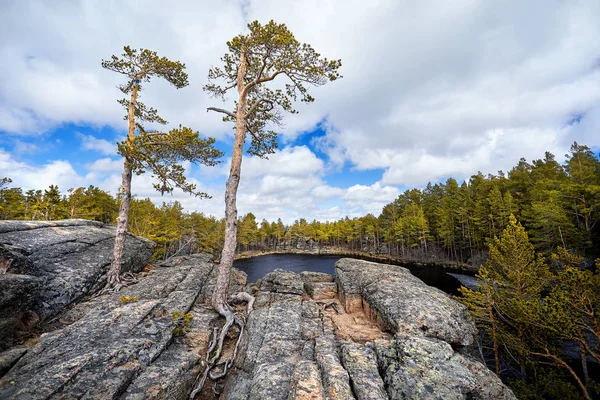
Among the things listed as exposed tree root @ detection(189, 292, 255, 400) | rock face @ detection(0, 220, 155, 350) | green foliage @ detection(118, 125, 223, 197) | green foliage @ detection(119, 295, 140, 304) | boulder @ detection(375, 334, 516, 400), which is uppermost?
green foliage @ detection(118, 125, 223, 197)

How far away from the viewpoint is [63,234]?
11.8 m

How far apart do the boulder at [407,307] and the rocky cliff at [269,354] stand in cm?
4

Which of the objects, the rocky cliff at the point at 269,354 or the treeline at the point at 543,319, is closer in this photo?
the rocky cliff at the point at 269,354

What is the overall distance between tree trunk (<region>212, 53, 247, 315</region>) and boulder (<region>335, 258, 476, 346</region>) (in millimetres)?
6299

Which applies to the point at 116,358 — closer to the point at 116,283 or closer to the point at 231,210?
the point at 231,210

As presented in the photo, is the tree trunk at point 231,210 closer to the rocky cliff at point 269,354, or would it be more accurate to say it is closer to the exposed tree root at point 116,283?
the rocky cliff at point 269,354

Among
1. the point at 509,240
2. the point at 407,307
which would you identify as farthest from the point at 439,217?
the point at 407,307

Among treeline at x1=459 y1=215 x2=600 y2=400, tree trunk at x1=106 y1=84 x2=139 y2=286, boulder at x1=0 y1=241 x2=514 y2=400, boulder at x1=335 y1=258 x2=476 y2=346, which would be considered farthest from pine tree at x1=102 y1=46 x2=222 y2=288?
treeline at x1=459 y1=215 x2=600 y2=400

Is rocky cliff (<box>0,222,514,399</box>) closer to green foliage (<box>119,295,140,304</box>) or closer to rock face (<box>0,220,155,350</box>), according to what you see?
green foliage (<box>119,295,140,304</box>)

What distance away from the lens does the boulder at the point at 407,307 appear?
7.95 meters

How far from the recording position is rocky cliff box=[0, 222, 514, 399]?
4781 mm

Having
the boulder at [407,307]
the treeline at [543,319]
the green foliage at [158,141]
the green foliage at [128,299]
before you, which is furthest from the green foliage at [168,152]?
the treeline at [543,319]

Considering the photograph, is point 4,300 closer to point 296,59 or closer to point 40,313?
point 40,313

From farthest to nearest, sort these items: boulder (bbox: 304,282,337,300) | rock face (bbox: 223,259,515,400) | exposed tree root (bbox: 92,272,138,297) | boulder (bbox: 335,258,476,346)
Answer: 1. boulder (bbox: 304,282,337,300)
2. exposed tree root (bbox: 92,272,138,297)
3. boulder (bbox: 335,258,476,346)
4. rock face (bbox: 223,259,515,400)
